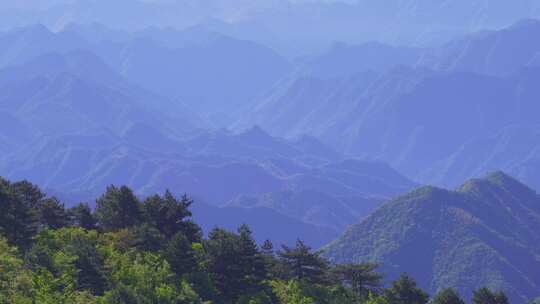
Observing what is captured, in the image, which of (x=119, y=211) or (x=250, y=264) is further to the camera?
(x=119, y=211)

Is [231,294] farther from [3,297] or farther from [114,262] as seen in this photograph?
[3,297]

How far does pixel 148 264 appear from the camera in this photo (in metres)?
61.4

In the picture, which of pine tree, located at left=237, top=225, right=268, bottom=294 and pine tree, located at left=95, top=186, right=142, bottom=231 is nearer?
pine tree, located at left=237, top=225, right=268, bottom=294

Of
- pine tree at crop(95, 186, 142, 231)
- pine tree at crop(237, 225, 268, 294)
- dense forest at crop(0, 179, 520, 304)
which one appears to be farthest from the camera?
pine tree at crop(95, 186, 142, 231)

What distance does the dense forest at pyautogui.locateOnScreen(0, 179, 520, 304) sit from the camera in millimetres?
54406

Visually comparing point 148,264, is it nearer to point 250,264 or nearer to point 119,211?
point 250,264

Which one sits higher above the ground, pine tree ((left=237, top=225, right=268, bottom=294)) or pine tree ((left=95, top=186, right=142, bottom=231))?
pine tree ((left=95, top=186, right=142, bottom=231))

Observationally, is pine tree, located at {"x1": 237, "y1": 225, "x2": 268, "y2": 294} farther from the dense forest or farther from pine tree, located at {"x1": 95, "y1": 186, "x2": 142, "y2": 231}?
pine tree, located at {"x1": 95, "y1": 186, "x2": 142, "y2": 231}

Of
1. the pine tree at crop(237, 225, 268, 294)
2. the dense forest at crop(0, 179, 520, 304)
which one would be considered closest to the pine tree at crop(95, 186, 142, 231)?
the dense forest at crop(0, 179, 520, 304)

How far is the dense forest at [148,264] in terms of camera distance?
5441cm

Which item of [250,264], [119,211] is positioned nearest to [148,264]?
[250,264]

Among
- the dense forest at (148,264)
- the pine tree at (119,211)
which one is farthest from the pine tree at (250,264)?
the pine tree at (119,211)

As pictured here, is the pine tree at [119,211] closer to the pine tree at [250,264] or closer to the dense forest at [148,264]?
the dense forest at [148,264]

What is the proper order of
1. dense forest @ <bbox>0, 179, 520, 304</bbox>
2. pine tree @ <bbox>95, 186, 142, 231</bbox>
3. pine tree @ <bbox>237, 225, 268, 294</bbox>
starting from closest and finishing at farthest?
dense forest @ <bbox>0, 179, 520, 304</bbox>, pine tree @ <bbox>237, 225, 268, 294</bbox>, pine tree @ <bbox>95, 186, 142, 231</bbox>
